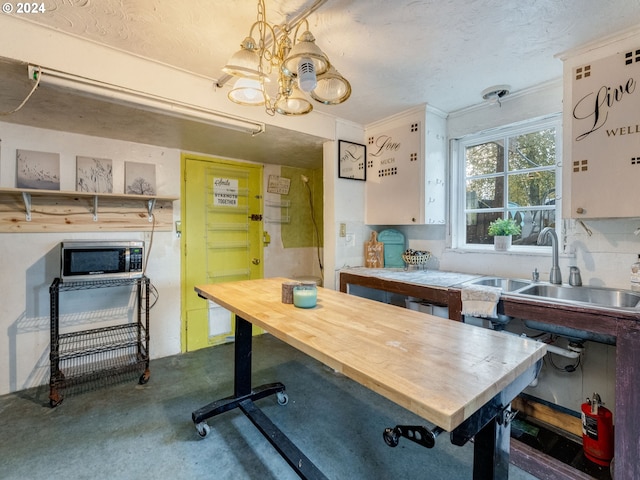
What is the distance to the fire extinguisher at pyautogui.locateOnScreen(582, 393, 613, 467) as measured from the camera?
1.67m

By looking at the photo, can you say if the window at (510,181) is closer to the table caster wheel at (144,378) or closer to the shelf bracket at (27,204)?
the table caster wheel at (144,378)

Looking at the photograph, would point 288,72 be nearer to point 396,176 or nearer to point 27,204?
point 396,176

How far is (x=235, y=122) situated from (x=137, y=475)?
2280 mm

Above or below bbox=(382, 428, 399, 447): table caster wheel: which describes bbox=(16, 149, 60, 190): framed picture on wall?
above

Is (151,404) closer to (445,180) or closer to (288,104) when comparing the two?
(288,104)

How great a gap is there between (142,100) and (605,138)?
2.74m

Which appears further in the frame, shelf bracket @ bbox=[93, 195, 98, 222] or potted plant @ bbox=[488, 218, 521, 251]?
shelf bracket @ bbox=[93, 195, 98, 222]

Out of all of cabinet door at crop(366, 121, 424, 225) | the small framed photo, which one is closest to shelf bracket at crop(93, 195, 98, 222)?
the small framed photo

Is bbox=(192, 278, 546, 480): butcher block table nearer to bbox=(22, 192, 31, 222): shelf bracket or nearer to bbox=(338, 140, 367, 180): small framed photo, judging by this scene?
bbox=(338, 140, 367, 180): small framed photo

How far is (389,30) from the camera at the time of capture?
162 cm

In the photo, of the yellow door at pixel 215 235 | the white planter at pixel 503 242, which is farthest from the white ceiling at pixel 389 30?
the yellow door at pixel 215 235

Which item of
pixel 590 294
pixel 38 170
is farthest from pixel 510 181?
pixel 38 170

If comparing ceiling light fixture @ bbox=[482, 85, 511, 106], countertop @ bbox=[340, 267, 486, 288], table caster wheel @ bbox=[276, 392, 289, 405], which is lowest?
table caster wheel @ bbox=[276, 392, 289, 405]

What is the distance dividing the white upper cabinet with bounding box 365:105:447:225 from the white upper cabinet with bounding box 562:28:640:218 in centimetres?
98
